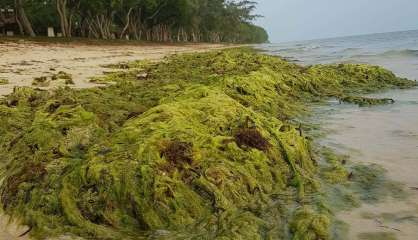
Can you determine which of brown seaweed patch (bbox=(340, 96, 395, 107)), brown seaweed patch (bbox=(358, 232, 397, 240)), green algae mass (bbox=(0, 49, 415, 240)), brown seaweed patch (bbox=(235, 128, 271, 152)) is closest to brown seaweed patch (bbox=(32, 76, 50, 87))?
green algae mass (bbox=(0, 49, 415, 240))

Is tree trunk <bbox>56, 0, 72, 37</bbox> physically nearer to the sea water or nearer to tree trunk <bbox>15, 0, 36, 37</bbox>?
→ tree trunk <bbox>15, 0, 36, 37</bbox>

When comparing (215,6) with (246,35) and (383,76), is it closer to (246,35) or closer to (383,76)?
(246,35)

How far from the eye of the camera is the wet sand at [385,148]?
3.04m

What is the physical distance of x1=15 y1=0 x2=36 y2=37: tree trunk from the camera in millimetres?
27678

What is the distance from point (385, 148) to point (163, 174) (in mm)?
2873

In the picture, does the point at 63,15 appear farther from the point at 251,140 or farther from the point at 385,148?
the point at 251,140

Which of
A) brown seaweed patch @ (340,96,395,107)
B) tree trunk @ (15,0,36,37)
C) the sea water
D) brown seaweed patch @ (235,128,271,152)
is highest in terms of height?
tree trunk @ (15,0,36,37)

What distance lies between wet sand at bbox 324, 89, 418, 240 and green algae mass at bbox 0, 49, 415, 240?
Answer: 1.22 feet

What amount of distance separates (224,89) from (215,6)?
48297mm

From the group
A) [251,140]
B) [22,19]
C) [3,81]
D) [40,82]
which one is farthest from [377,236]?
[22,19]

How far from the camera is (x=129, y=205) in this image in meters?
2.97

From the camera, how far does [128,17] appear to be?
122 feet

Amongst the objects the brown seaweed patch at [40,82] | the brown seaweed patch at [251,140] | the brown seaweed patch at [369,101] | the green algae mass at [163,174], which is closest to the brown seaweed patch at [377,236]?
the green algae mass at [163,174]

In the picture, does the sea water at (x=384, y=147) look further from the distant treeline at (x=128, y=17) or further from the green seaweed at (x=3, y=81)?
the distant treeline at (x=128, y=17)
